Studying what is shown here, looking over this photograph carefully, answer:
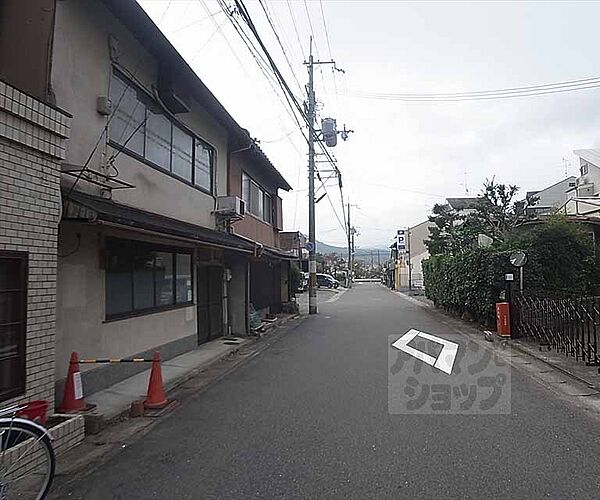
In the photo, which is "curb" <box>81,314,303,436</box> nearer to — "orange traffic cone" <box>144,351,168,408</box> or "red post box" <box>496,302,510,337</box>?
"orange traffic cone" <box>144,351,168,408</box>

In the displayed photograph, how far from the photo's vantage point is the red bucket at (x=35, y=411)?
4.70 meters

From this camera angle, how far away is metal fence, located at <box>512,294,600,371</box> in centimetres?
971

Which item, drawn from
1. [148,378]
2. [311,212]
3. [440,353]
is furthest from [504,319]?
[311,212]

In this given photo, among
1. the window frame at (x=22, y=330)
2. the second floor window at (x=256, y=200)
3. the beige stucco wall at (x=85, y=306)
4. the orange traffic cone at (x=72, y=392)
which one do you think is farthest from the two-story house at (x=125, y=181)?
the second floor window at (x=256, y=200)

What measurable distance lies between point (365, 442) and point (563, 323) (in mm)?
7400

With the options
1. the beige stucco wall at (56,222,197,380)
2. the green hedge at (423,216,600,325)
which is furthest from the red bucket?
the green hedge at (423,216,600,325)

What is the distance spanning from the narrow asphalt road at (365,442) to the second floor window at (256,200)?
8.37 m

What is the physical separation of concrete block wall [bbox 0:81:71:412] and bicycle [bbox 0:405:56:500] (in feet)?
2.93

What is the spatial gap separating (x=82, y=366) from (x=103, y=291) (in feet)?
3.79

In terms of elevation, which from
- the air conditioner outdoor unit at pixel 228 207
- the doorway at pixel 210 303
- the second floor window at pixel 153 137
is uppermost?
the second floor window at pixel 153 137

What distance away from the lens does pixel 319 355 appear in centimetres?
1198

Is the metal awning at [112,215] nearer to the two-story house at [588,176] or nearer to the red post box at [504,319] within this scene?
the red post box at [504,319]

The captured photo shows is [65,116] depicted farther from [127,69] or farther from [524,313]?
[524,313]

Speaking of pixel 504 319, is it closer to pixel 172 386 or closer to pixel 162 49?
pixel 172 386
